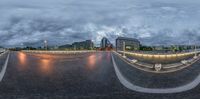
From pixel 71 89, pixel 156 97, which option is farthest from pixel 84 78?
pixel 156 97

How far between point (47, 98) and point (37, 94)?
71.4 inches

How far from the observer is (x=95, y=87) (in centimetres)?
2855

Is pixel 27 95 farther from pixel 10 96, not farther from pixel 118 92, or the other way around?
pixel 118 92

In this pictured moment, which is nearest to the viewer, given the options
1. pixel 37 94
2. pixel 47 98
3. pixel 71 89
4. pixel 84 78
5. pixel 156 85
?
pixel 47 98

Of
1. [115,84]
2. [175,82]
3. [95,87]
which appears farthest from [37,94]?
[175,82]

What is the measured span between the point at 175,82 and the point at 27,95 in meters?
12.6

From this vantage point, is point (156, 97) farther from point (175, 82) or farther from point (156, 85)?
point (175, 82)

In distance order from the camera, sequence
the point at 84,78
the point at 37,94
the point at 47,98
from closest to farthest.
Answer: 1. the point at 47,98
2. the point at 37,94
3. the point at 84,78

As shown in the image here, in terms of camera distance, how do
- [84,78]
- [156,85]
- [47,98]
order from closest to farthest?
A: [47,98] → [156,85] → [84,78]

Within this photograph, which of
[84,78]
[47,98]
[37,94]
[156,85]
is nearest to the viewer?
[47,98]

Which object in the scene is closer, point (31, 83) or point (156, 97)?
point (156, 97)

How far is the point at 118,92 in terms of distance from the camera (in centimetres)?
2586

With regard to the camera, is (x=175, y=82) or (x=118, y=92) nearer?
(x=118, y=92)

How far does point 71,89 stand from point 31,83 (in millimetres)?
4826
